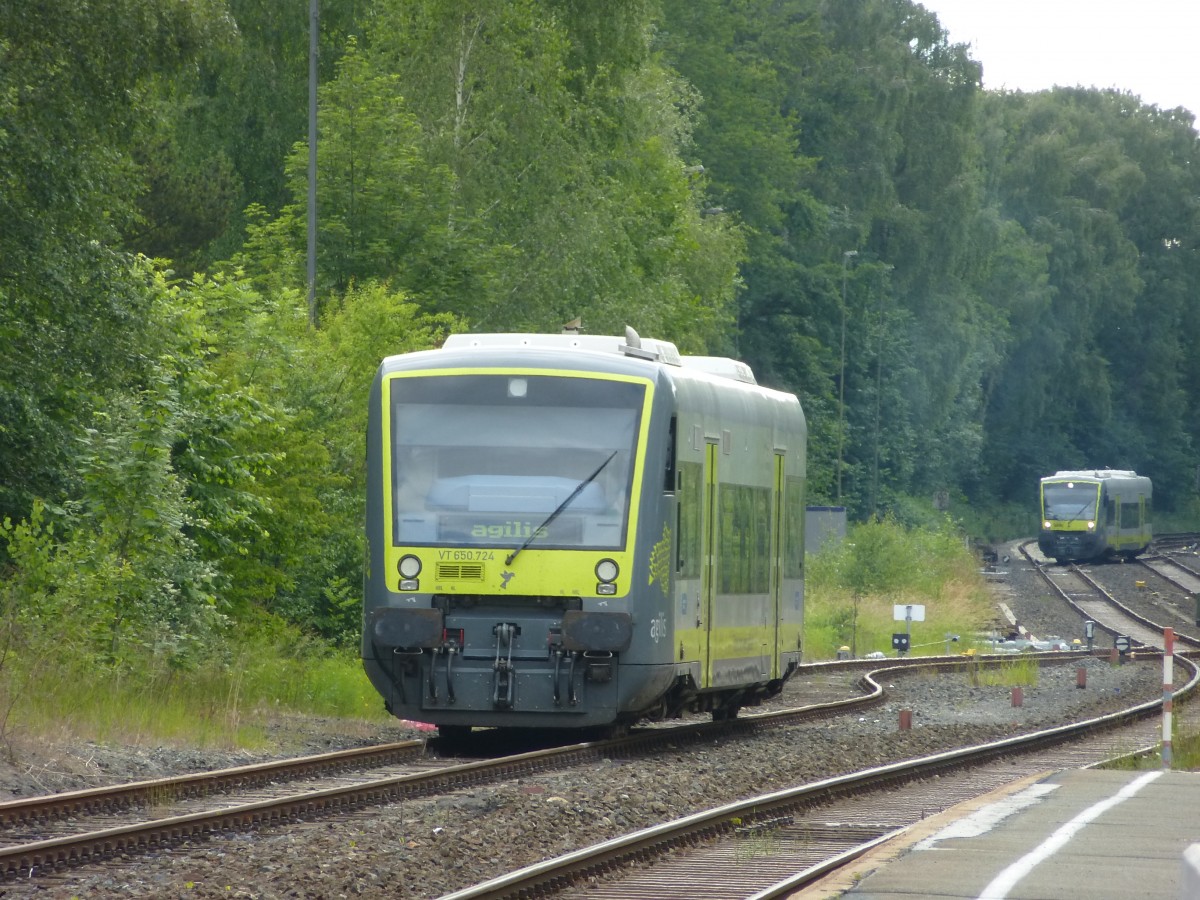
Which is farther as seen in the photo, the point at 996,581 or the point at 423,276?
the point at 996,581

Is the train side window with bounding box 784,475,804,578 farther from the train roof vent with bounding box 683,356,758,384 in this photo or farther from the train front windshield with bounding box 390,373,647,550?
the train front windshield with bounding box 390,373,647,550

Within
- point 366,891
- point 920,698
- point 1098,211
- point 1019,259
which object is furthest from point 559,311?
point 1098,211

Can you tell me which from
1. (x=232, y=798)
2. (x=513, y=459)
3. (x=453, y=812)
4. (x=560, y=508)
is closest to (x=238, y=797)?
(x=232, y=798)

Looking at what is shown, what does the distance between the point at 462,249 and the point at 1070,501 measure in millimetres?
39853

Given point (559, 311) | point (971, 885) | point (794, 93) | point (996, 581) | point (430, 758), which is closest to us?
point (971, 885)

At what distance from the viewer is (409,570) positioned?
16.2 m

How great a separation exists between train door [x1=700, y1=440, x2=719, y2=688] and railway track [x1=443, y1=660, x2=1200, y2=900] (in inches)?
81.1

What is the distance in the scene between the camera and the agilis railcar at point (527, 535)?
1595cm

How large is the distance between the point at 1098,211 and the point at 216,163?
64935 mm

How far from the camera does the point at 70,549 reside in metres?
18.0

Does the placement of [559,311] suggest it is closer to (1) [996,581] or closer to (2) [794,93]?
(1) [996,581]

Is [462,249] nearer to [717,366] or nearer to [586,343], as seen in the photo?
[717,366]

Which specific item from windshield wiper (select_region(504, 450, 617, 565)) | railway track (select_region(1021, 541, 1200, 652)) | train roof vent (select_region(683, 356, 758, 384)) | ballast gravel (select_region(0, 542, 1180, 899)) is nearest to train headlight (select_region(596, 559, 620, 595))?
windshield wiper (select_region(504, 450, 617, 565))

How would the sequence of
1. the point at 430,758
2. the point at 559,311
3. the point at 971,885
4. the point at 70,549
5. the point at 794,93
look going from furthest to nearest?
1. the point at 794,93
2. the point at 559,311
3. the point at 70,549
4. the point at 430,758
5. the point at 971,885
